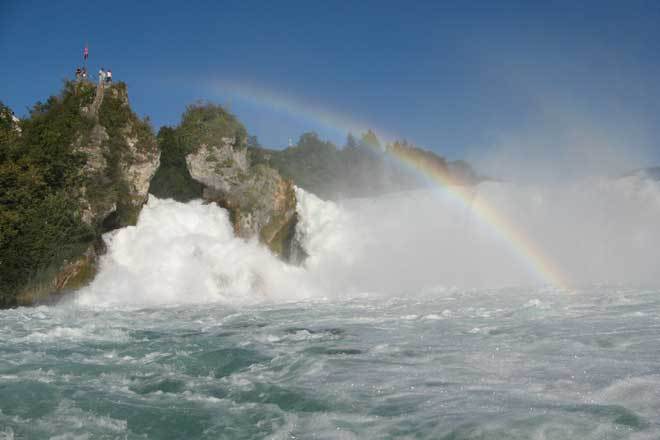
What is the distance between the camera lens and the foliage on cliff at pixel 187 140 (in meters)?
31.8

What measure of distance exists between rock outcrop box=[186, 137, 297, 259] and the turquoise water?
14533mm

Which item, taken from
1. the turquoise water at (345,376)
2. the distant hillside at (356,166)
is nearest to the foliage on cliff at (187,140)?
the turquoise water at (345,376)

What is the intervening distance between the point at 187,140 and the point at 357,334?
70.4 ft

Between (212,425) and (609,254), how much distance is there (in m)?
27.3

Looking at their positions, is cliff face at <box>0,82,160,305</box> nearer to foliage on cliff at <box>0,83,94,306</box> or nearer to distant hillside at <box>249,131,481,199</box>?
foliage on cliff at <box>0,83,94,306</box>

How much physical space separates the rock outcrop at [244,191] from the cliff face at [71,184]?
4.11 meters

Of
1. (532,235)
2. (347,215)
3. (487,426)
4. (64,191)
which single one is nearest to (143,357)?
(487,426)

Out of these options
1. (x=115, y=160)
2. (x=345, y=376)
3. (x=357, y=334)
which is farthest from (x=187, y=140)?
(x=345, y=376)

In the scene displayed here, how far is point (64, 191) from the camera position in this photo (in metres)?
23.2

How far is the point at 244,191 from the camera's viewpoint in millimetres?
31547

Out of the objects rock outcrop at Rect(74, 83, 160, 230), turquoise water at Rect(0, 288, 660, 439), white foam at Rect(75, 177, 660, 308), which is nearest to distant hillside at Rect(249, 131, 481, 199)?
white foam at Rect(75, 177, 660, 308)

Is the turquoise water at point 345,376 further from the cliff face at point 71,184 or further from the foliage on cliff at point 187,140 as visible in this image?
the foliage on cliff at point 187,140

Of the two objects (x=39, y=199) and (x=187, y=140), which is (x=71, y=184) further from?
(x=187, y=140)

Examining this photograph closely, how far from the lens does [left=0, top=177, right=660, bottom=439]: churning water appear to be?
705 cm
